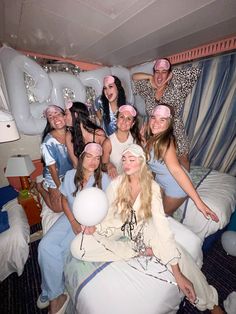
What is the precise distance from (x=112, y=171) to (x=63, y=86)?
1.27 meters

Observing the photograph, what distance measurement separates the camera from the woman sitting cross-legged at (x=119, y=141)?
6.72ft

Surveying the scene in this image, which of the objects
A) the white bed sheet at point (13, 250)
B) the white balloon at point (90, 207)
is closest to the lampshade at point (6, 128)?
the white balloon at point (90, 207)

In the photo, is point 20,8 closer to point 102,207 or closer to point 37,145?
point 102,207

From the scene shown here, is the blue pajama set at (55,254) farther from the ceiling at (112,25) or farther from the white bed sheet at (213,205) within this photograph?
the ceiling at (112,25)

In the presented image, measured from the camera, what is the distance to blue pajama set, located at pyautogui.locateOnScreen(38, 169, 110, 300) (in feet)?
5.94

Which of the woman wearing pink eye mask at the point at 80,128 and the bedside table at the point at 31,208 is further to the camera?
the bedside table at the point at 31,208

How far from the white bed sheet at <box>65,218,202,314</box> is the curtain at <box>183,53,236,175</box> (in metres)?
2.10

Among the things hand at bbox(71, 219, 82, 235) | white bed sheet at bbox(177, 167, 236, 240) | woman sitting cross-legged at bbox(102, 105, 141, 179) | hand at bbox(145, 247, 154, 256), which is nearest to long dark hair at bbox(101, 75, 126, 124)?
woman sitting cross-legged at bbox(102, 105, 141, 179)

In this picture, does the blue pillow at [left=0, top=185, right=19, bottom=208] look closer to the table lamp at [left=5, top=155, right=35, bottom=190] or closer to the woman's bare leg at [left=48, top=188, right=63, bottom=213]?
the table lamp at [left=5, top=155, right=35, bottom=190]

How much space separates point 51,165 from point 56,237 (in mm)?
848

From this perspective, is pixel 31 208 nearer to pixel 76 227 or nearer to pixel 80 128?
pixel 76 227

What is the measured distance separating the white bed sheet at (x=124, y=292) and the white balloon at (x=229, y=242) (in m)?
1.30

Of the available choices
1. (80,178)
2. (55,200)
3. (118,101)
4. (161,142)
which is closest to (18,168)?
(55,200)

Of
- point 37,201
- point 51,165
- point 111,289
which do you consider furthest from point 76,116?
point 111,289
